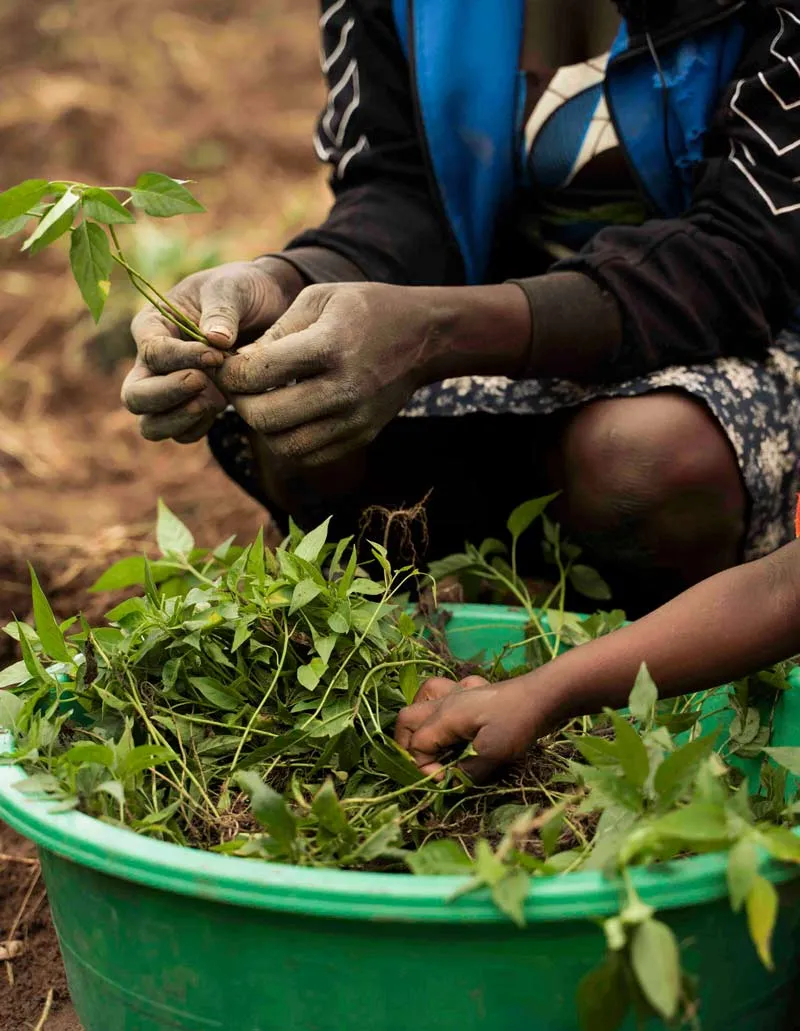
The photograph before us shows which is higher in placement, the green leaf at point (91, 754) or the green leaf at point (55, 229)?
the green leaf at point (55, 229)

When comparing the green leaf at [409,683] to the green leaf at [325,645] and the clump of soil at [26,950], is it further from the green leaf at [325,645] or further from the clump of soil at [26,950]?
the clump of soil at [26,950]

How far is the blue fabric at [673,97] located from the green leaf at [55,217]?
0.77m

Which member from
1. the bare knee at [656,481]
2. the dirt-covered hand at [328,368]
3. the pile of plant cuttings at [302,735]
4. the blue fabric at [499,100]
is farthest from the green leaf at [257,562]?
the blue fabric at [499,100]

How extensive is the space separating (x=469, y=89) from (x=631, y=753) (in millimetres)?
1046

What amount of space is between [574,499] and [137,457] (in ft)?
4.74

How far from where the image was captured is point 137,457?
8.85ft

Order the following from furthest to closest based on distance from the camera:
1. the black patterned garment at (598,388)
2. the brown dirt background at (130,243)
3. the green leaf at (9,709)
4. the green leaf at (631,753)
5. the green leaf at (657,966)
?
1. the brown dirt background at (130,243)
2. the black patterned garment at (598,388)
3. the green leaf at (9,709)
4. the green leaf at (631,753)
5. the green leaf at (657,966)

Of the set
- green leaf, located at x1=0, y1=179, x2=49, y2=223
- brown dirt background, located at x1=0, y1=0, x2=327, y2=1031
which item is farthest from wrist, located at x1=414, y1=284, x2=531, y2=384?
brown dirt background, located at x1=0, y1=0, x2=327, y2=1031

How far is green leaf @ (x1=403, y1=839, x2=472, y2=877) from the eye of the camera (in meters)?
0.86

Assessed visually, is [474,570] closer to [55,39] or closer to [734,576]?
[734,576]

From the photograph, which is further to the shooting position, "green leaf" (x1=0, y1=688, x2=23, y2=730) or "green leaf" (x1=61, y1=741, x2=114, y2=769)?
"green leaf" (x1=0, y1=688, x2=23, y2=730)

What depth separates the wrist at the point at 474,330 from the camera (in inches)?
52.6

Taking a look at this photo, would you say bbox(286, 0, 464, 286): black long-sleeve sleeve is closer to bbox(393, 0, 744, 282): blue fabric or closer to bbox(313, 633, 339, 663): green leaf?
bbox(393, 0, 744, 282): blue fabric

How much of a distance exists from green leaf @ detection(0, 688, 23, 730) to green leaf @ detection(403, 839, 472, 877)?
1.30ft
